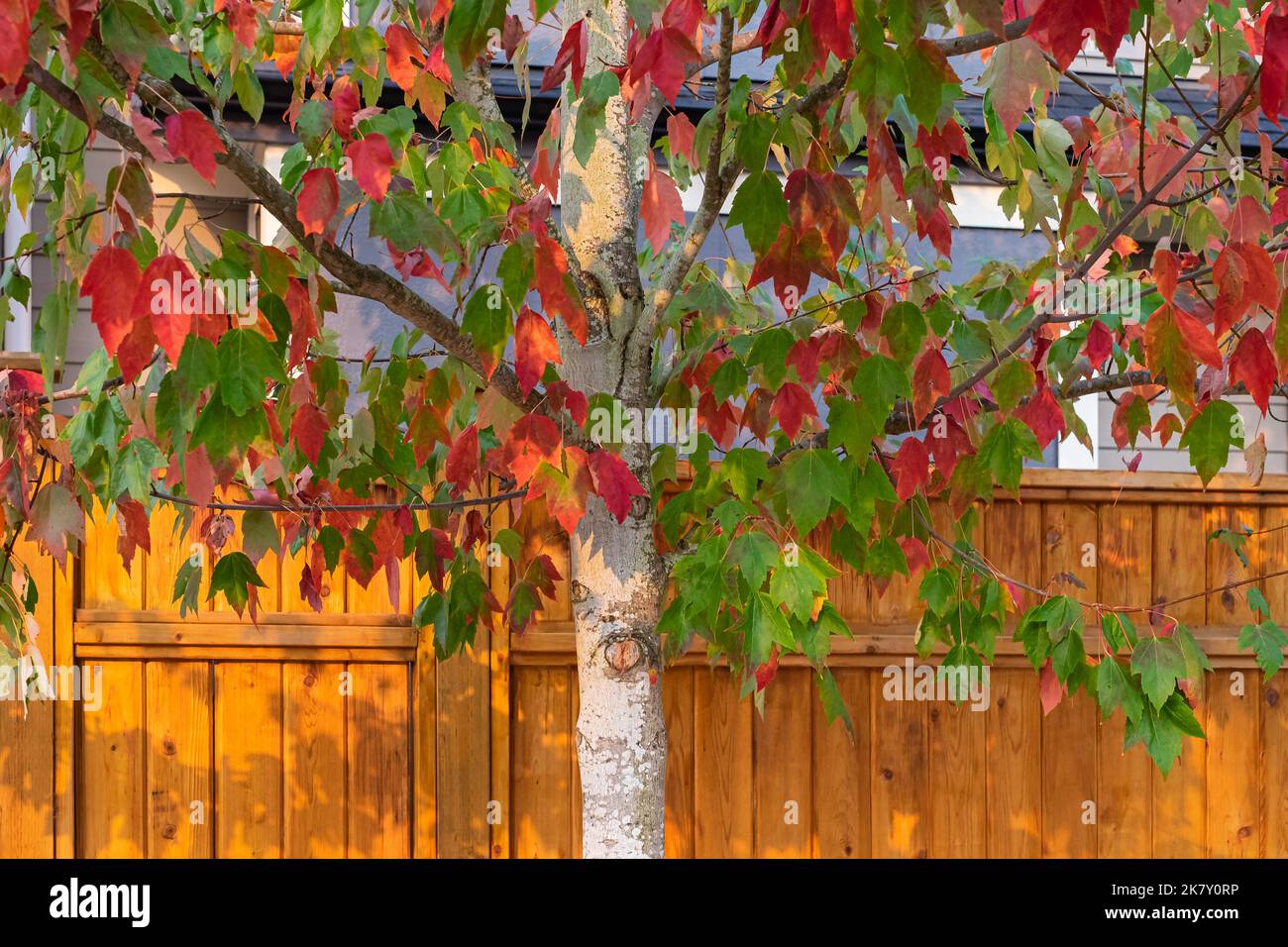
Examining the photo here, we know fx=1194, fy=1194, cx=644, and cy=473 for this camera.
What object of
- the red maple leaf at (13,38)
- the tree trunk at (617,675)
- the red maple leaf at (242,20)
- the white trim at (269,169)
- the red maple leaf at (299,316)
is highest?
the white trim at (269,169)

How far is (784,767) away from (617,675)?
1349 millimetres

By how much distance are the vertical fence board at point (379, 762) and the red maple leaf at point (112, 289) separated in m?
2.16

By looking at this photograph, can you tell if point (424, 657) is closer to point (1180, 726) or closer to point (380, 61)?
point (380, 61)

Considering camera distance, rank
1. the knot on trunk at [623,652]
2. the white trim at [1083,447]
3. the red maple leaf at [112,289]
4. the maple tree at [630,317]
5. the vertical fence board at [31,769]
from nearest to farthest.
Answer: the red maple leaf at [112,289] → the maple tree at [630,317] → the knot on trunk at [623,652] → the vertical fence board at [31,769] → the white trim at [1083,447]

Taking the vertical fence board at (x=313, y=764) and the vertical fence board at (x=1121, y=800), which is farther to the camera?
the vertical fence board at (x=1121, y=800)

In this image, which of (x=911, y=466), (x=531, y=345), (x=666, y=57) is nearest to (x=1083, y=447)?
(x=911, y=466)

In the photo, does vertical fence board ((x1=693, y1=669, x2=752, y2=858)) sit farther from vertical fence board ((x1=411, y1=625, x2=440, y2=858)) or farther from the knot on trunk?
the knot on trunk

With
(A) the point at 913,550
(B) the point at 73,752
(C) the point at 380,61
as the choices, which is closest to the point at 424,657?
(B) the point at 73,752

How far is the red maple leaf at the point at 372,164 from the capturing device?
1.75 m

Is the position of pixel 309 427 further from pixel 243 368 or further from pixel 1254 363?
pixel 1254 363

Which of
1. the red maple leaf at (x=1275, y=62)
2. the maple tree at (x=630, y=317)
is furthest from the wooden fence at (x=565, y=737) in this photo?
the red maple leaf at (x=1275, y=62)

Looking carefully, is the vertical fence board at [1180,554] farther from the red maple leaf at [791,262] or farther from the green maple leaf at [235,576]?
the green maple leaf at [235,576]

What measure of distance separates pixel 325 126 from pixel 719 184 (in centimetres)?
72

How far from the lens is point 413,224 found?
71.1 inches
